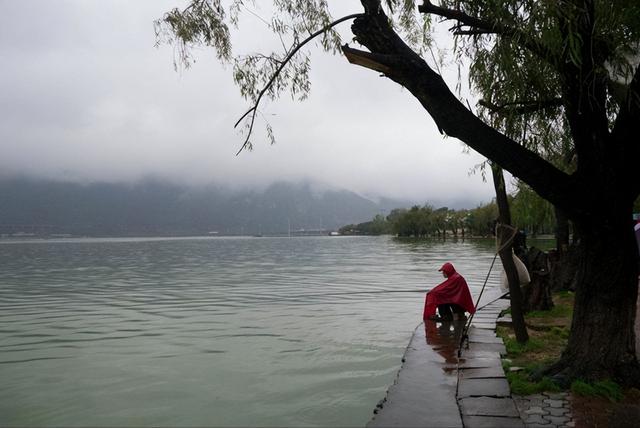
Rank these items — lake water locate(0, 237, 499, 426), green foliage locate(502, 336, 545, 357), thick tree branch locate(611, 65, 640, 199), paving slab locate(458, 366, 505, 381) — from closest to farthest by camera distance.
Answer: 1. thick tree branch locate(611, 65, 640, 199)
2. paving slab locate(458, 366, 505, 381)
3. lake water locate(0, 237, 499, 426)
4. green foliage locate(502, 336, 545, 357)

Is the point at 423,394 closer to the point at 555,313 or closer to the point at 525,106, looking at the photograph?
the point at 525,106

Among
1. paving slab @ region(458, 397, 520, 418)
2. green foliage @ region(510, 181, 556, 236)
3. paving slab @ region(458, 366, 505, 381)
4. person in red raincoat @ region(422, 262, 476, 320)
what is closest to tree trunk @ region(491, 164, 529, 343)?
paving slab @ region(458, 366, 505, 381)

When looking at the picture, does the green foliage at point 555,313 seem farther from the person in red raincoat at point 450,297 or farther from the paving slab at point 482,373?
the paving slab at point 482,373

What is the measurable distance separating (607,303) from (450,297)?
560cm

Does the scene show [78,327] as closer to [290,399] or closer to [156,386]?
[156,386]

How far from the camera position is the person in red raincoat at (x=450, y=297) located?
11836mm

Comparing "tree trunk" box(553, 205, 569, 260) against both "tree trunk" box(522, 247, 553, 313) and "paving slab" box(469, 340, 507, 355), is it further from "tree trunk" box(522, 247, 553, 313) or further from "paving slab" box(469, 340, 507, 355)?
"paving slab" box(469, 340, 507, 355)

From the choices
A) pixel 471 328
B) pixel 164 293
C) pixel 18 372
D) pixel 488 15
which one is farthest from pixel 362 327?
pixel 164 293

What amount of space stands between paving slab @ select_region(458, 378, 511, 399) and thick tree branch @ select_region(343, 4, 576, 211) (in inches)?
92.0

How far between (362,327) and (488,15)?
871cm

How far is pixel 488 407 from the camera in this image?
596 centimetres

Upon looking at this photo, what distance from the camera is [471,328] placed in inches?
431

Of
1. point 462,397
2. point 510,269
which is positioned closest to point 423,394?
point 462,397

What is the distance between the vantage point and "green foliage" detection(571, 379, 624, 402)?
6125 millimetres
